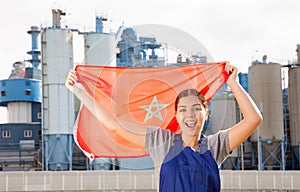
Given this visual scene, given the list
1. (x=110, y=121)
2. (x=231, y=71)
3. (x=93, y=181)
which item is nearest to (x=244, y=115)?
(x=231, y=71)

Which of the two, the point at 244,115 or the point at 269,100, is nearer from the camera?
the point at 244,115

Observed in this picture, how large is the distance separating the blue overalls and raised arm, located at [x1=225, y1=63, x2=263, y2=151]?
0.97 ft

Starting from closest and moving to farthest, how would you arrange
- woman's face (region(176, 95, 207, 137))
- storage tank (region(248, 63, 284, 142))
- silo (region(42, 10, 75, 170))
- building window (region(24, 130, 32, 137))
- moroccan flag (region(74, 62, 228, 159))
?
woman's face (region(176, 95, 207, 137))
moroccan flag (region(74, 62, 228, 159))
silo (region(42, 10, 75, 170))
storage tank (region(248, 63, 284, 142))
building window (region(24, 130, 32, 137))

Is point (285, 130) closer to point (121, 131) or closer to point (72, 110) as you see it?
point (72, 110)

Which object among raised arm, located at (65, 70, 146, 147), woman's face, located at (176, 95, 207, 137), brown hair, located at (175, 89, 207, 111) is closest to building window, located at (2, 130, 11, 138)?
raised arm, located at (65, 70, 146, 147)

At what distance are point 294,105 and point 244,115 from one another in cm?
5179

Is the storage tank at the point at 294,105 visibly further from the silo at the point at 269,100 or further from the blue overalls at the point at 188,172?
the blue overalls at the point at 188,172

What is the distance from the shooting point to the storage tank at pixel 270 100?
5412 cm

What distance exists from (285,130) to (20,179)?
108ft

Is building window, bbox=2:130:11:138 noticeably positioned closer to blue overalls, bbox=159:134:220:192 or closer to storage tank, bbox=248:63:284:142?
storage tank, bbox=248:63:284:142

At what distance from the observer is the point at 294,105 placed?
56500mm

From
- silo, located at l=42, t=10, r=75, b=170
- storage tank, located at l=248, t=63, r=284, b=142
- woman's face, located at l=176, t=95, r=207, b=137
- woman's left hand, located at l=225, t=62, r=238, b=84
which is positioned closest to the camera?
woman's face, located at l=176, t=95, r=207, b=137

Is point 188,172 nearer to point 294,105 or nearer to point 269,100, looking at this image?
point 269,100

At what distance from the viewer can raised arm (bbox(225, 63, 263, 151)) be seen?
5879 millimetres
